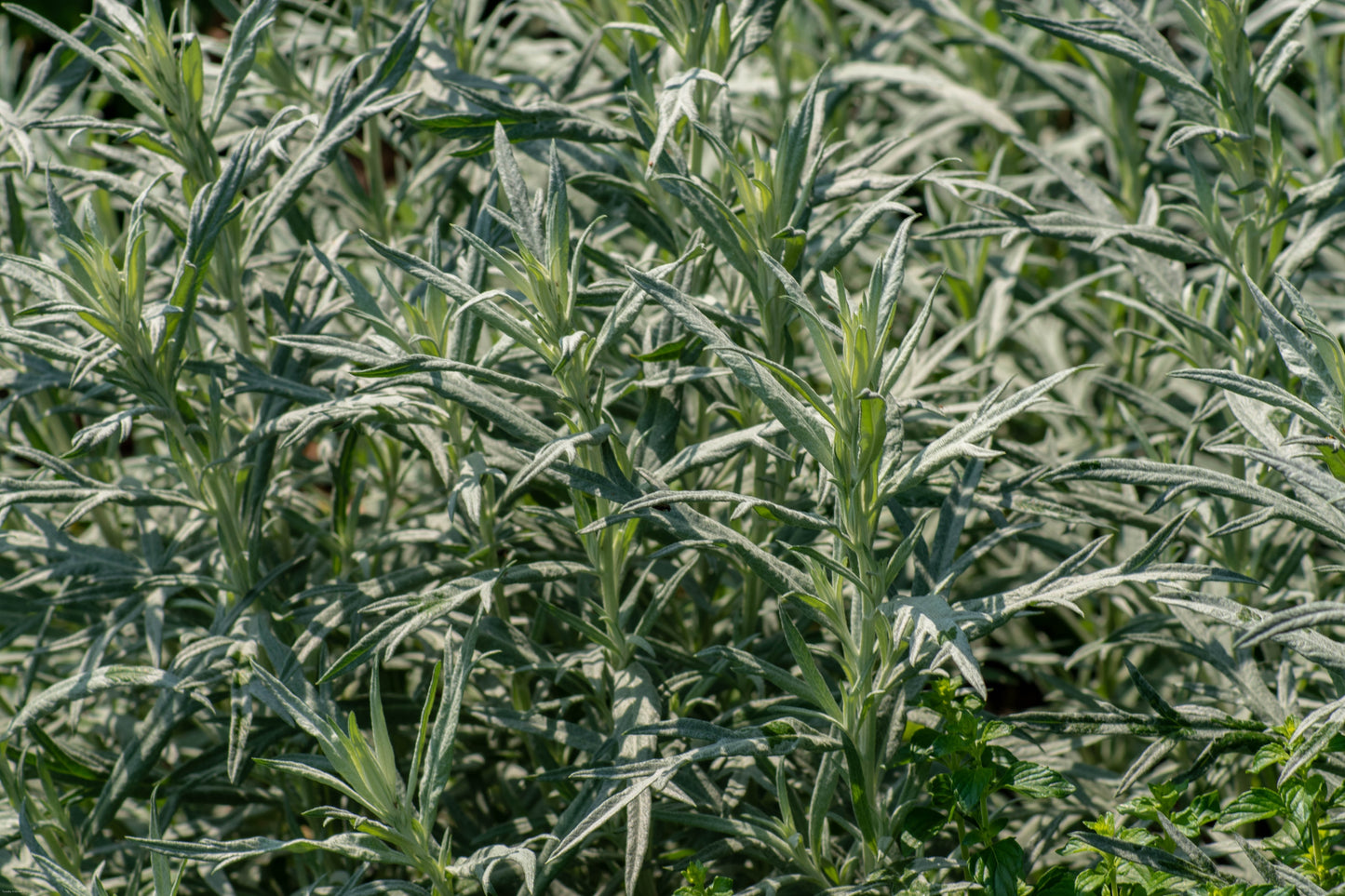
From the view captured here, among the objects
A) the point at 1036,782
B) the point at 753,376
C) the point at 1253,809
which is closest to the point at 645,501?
the point at 753,376

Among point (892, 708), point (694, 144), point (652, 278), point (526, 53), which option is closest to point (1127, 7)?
point (694, 144)

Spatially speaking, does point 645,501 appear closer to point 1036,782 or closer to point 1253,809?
point 1036,782

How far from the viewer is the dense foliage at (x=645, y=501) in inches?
53.3

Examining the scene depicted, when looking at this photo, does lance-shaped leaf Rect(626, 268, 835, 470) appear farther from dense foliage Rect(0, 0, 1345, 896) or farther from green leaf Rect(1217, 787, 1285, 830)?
green leaf Rect(1217, 787, 1285, 830)

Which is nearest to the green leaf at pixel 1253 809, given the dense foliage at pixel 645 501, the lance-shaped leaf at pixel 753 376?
the dense foliage at pixel 645 501

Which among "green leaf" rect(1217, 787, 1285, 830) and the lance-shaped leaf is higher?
the lance-shaped leaf

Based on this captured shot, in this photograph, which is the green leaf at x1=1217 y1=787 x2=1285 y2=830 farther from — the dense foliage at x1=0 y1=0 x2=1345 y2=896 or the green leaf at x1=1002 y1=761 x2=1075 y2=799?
the green leaf at x1=1002 y1=761 x2=1075 y2=799

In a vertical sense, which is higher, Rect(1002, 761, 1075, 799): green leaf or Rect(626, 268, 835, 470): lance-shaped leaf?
Rect(626, 268, 835, 470): lance-shaped leaf

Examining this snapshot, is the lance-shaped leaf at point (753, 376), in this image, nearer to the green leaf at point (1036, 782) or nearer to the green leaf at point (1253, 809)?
the green leaf at point (1036, 782)

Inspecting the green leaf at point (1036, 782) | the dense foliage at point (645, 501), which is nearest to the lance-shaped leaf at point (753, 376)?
the dense foliage at point (645, 501)

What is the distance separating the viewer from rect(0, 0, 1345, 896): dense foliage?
4.44ft

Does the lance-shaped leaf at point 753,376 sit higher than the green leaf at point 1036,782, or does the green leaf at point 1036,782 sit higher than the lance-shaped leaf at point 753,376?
the lance-shaped leaf at point 753,376

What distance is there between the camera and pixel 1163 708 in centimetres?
146

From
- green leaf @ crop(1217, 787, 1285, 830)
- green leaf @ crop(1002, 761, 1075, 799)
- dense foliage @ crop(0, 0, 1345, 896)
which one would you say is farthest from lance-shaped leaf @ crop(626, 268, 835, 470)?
green leaf @ crop(1217, 787, 1285, 830)
